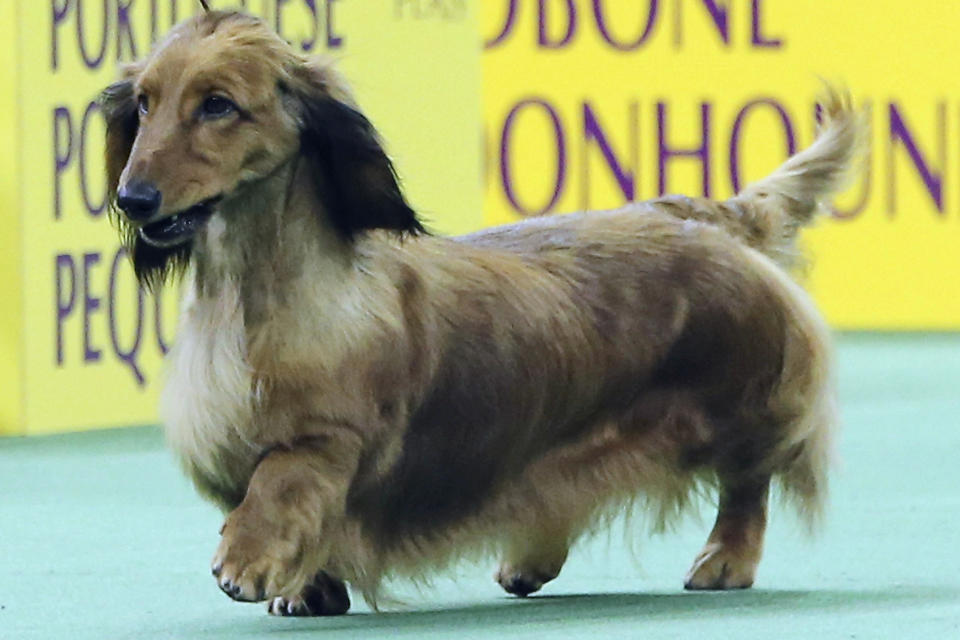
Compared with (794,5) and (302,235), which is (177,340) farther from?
(794,5)

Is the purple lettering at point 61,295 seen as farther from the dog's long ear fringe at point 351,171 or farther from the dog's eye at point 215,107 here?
the dog's eye at point 215,107

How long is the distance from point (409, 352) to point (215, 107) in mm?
585

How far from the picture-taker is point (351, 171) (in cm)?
460

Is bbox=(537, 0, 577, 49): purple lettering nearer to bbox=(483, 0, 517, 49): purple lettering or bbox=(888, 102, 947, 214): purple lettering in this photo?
bbox=(483, 0, 517, 49): purple lettering

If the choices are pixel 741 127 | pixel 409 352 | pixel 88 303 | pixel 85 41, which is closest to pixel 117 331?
pixel 88 303

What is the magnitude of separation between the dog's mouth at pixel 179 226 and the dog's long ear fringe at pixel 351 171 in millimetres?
260

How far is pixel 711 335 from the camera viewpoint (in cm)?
505

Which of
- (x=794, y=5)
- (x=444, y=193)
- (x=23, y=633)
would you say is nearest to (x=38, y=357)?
(x=444, y=193)

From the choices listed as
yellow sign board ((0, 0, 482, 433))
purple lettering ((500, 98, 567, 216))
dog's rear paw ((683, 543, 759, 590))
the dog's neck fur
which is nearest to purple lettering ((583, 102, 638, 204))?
purple lettering ((500, 98, 567, 216))

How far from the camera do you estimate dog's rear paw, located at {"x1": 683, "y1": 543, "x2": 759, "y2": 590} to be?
16.6 ft

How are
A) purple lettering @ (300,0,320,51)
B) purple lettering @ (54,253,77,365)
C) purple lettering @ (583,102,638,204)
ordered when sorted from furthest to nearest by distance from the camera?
purple lettering @ (583,102,638,204), purple lettering @ (300,0,320,51), purple lettering @ (54,253,77,365)

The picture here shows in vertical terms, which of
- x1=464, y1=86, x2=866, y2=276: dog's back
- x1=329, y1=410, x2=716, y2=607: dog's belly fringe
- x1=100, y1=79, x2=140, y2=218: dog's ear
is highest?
x1=100, y1=79, x2=140, y2=218: dog's ear

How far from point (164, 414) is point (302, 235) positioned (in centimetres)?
41

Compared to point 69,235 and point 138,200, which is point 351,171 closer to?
point 138,200
